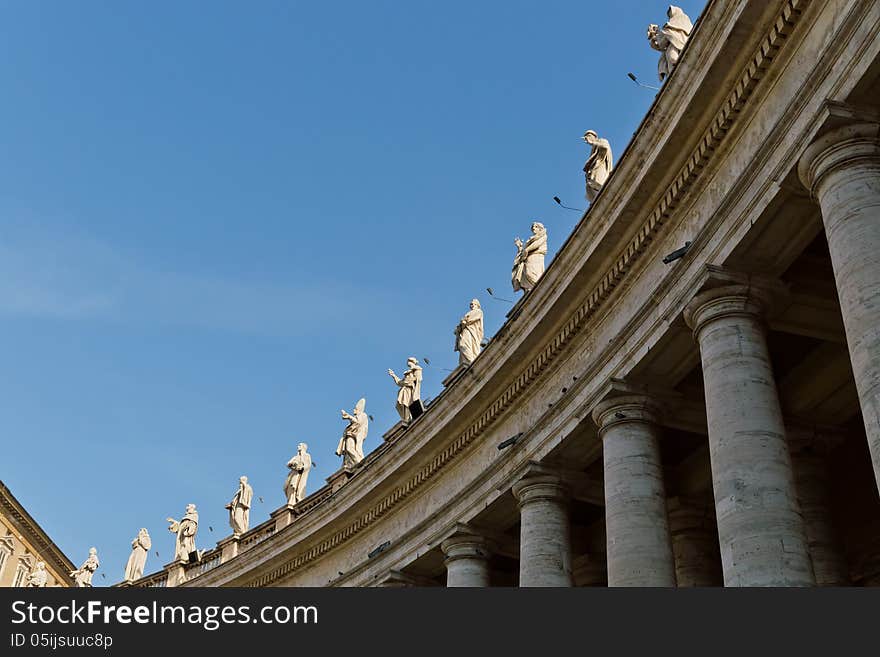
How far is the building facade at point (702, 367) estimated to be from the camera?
17.7 m

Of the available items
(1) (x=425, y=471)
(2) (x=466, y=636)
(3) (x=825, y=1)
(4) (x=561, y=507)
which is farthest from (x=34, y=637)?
(1) (x=425, y=471)

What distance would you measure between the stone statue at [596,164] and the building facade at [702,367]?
10.6 ft

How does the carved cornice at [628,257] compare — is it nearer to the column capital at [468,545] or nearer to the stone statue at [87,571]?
the column capital at [468,545]

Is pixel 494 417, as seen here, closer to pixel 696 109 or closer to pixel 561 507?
pixel 561 507

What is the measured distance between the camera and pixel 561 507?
2738cm

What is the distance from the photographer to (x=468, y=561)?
30641 millimetres

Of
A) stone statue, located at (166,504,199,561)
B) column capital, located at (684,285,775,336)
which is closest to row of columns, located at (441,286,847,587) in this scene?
column capital, located at (684,285,775,336)

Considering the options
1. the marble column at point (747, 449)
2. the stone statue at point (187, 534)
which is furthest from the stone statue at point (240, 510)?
the marble column at point (747, 449)

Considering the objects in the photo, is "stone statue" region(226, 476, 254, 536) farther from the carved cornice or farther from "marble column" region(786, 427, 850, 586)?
"marble column" region(786, 427, 850, 586)

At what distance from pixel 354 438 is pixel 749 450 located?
96.0 ft

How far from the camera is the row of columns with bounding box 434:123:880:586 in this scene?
A: 54.5 ft

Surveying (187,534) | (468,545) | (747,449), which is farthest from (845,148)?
(187,534)

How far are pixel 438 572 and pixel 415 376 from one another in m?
10.2

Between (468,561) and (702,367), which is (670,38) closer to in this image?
(702,367)
